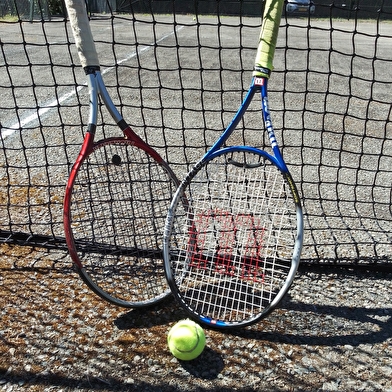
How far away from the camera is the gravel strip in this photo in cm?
225

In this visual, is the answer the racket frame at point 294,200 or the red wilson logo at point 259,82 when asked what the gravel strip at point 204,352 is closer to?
the racket frame at point 294,200

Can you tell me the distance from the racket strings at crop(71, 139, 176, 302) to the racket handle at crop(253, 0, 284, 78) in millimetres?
847

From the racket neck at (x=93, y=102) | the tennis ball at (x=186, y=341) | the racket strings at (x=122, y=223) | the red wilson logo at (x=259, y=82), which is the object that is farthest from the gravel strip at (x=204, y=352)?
the red wilson logo at (x=259, y=82)

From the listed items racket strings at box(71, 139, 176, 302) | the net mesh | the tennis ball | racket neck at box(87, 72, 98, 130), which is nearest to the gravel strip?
the tennis ball

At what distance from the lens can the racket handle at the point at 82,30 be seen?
244 centimetres

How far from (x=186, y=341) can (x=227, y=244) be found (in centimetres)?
86

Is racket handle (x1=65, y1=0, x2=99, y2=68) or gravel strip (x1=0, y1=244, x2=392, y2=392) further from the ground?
racket handle (x1=65, y1=0, x2=99, y2=68)

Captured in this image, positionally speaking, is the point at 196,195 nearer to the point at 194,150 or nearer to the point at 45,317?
the point at 45,317

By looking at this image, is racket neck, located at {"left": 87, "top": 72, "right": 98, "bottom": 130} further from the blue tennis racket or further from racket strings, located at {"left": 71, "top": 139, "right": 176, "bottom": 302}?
the blue tennis racket

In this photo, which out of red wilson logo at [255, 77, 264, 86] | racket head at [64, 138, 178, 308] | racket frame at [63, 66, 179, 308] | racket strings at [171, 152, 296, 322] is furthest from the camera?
racket head at [64, 138, 178, 308]

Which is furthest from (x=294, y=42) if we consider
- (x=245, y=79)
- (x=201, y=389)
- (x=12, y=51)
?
(x=201, y=389)

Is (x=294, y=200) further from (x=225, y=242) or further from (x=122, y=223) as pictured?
(x=122, y=223)

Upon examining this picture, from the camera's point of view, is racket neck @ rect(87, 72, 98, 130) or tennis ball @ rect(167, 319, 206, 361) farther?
racket neck @ rect(87, 72, 98, 130)

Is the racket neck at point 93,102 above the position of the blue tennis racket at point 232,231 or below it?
above
